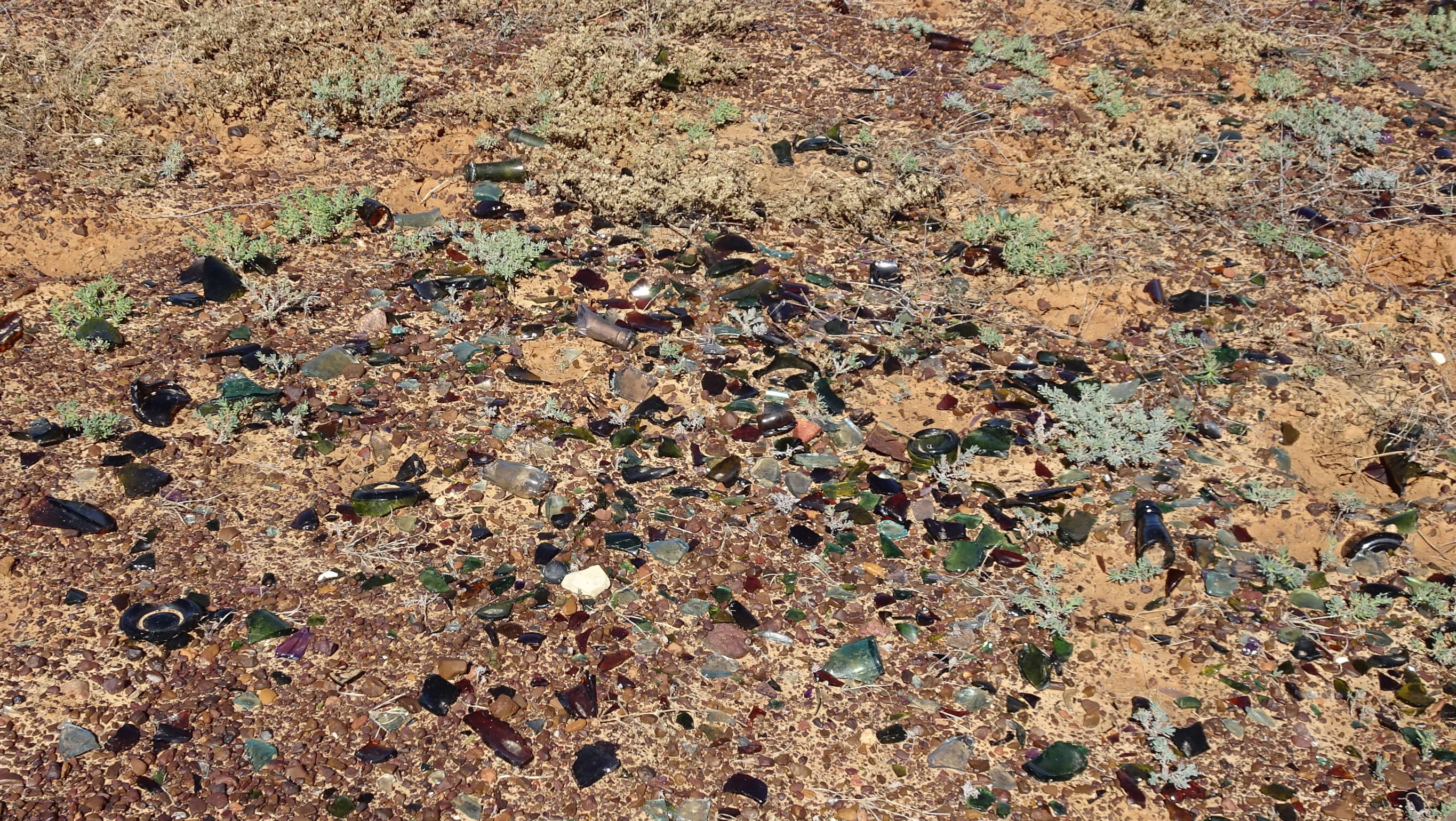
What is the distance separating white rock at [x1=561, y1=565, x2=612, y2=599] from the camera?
3.02m

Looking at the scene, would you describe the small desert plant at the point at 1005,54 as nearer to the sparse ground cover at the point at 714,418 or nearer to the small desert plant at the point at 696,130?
the sparse ground cover at the point at 714,418

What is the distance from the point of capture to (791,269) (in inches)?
167

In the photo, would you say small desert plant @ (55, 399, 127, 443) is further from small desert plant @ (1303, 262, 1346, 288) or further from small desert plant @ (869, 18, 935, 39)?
small desert plant @ (1303, 262, 1346, 288)

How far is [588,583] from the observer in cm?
304

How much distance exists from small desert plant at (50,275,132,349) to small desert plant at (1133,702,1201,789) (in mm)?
3513

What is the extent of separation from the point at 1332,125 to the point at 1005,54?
5.16 feet

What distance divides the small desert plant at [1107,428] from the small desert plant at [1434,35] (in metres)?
3.42

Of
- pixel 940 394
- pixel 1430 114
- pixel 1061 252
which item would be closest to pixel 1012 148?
pixel 1061 252

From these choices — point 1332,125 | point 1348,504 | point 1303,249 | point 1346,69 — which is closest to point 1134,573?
point 1348,504

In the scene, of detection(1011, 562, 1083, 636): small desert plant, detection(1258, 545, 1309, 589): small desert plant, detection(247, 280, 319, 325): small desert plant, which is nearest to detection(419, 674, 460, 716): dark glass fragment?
detection(1011, 562, 1083, 636): small desert plant

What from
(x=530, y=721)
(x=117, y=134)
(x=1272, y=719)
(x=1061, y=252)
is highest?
(x=117, y=134)

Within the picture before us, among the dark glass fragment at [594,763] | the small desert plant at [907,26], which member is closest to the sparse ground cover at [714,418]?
the dark glass fragment at [594,763]

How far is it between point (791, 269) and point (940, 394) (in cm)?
85

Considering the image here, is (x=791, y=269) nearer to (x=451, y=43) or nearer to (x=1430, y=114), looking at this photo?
(x=451, y=43)
